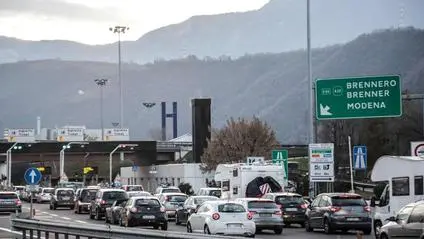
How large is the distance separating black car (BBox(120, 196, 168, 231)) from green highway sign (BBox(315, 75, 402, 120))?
953cm

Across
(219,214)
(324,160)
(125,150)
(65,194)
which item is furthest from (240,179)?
(125,150)

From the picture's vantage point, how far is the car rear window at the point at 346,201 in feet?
102

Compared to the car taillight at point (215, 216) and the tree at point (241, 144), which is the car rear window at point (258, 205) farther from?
the tree at point (241, 144)

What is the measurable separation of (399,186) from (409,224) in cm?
849

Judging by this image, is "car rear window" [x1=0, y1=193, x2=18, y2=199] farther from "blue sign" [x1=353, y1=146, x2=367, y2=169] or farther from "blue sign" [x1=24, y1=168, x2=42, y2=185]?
"blue sign" [x1=353, y1=146, x2=367, y2=169]

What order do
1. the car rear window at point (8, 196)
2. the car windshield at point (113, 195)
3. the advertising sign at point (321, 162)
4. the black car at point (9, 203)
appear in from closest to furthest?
1. the advertising sign at point (321, 162)
2. the car windshield at point (113, 195)
3. the black car at point (9, 203)
4. the car rear window at point (8, 196)

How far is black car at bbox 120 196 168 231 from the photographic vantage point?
3384cm

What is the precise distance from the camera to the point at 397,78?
3569 cm

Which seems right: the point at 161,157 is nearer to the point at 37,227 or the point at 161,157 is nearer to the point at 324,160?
the point at 324,160

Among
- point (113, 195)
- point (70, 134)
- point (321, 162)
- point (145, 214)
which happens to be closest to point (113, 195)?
point (113, 195)

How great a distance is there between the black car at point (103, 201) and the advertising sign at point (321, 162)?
41.9ft

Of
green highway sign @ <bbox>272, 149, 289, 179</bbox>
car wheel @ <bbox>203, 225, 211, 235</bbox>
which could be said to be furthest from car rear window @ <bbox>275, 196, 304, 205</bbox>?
green highway sign @ <bbox>272, 149, 289, 179</bbox>

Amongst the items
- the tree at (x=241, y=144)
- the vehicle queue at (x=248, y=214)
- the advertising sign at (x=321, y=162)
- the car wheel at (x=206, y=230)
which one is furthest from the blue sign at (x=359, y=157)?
the tree at (x=241, y=144)

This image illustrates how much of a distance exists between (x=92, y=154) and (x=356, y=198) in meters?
79.1
